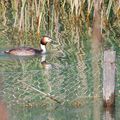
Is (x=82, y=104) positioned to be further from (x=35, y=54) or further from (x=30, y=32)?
(x=30, y=32)

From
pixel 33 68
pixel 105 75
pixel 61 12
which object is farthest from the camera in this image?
pixel 61 12

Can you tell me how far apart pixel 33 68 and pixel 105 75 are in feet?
9.75

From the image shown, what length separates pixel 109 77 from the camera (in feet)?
19.4

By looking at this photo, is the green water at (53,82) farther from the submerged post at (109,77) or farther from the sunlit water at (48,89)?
the submerged post at (109,77)

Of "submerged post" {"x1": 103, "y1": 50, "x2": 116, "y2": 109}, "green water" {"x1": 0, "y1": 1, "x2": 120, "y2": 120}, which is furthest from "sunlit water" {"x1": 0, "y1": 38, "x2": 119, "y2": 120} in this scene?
"submerged post" {"x1": 103, "y1": 50, "x2": 116, "y2": 109}

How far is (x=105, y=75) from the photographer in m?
5.94

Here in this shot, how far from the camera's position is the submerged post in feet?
19.0

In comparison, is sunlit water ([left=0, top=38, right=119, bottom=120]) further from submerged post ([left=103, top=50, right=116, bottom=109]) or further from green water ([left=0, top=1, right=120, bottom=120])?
submerged post ([left=103, top=50, right=116, bottom=109])

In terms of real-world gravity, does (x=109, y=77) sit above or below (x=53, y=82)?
above

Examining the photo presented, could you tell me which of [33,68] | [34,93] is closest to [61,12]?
[33,68]

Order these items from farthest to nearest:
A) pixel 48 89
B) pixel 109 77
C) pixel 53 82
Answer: pixel 53 82 → pixel 48 89 → pixel 109 77

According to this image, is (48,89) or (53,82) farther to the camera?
(53,82)

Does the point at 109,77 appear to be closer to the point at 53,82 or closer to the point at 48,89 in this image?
the point at 48,89

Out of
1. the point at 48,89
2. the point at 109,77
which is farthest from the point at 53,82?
the point at 109,77
